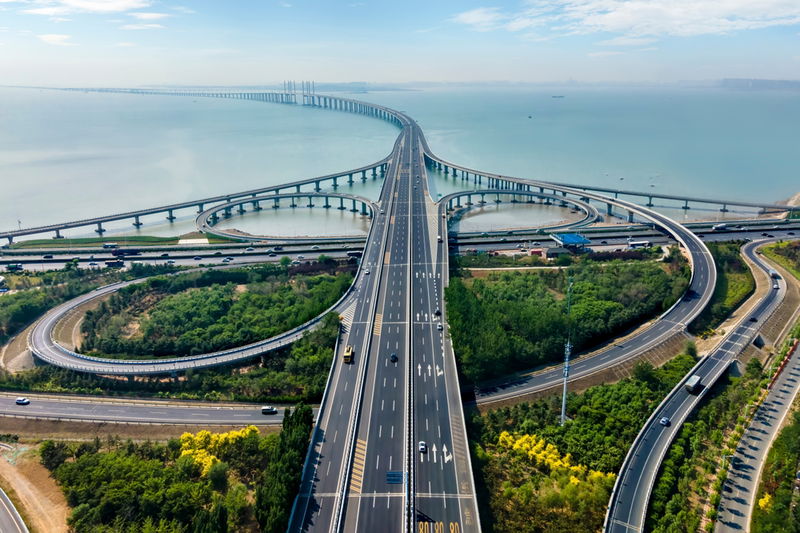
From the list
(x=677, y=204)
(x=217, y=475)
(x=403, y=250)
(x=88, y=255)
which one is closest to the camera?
(x=217, y=475)

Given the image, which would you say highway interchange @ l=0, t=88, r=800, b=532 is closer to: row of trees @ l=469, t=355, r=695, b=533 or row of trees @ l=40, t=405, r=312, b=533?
row of trees @ l=469, t=355, r=695, b=533

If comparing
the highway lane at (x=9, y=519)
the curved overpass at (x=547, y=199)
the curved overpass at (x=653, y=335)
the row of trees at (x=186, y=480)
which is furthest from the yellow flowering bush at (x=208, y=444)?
the curved overpass at (x=547, y=199)

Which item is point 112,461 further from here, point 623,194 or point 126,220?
point 623,194

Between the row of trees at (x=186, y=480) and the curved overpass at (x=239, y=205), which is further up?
the curved overpass at (x=239, y=205)

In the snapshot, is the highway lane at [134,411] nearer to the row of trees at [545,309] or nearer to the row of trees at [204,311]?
the row of trees at [204,311]

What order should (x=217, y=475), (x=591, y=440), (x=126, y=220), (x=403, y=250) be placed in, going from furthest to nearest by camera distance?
(x=126, y=220), (x=403, y=250), (x=591, y=440), (x=217, y=475)

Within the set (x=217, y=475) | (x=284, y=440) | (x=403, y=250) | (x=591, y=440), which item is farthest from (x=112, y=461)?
(x=403, y=250)
